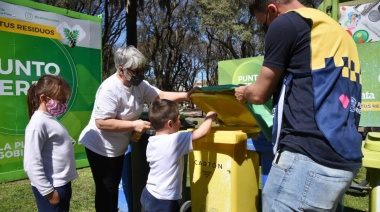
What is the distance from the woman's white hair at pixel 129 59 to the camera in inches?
107

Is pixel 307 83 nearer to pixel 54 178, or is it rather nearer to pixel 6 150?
pixel 54 178

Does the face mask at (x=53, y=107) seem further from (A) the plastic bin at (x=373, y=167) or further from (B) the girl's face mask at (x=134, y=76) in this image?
(A) the plastic bin at (x=373, y=167)

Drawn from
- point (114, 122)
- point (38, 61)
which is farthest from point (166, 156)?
point (38, 61)

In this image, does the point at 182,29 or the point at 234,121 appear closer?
the point at 234,121

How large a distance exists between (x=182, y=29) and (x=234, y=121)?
22987 millimetres

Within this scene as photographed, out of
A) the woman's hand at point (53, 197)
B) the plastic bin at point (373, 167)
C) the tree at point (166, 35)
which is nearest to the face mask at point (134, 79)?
the woman's hand at point (53, 197)

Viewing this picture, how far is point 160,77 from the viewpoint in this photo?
93.2 feet

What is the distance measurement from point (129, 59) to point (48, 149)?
916mm

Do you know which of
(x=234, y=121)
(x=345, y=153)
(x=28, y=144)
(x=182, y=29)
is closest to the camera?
(x=345, y=153)

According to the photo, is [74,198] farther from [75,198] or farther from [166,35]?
[166,35]

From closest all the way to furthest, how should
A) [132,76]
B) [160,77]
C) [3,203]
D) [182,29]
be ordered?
1. [132,76]
2. [3,203]
3. [182,29]
4. [160,77]

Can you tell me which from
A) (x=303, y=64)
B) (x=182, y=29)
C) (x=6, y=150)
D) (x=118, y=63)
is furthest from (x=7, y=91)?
(x=182, y=29)

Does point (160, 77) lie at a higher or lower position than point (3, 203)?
higher

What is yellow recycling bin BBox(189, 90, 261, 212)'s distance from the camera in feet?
8.74
